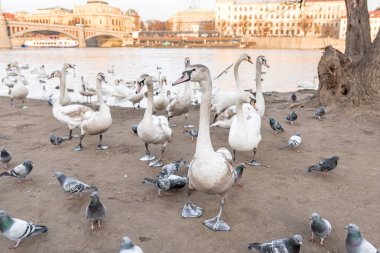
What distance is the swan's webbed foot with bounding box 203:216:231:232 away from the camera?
449 centimetres

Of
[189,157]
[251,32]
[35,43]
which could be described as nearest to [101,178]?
[189,157]

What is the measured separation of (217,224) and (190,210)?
20.4 inches

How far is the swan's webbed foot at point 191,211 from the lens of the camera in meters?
4.80

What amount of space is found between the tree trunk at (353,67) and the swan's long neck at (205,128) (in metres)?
8.24

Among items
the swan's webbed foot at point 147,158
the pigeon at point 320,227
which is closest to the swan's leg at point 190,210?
the pigeon at point 320,227

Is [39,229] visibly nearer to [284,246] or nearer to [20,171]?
[20,171]

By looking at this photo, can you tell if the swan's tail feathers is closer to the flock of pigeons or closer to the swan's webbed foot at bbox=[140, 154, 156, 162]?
the flock of pigeons

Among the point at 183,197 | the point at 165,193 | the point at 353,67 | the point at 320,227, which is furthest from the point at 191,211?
the point at 353,67

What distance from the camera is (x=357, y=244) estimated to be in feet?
12.4

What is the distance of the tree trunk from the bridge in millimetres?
91046

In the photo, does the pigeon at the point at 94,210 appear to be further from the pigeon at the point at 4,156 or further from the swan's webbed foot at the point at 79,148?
the swan's webbed foot at the point at 79,148

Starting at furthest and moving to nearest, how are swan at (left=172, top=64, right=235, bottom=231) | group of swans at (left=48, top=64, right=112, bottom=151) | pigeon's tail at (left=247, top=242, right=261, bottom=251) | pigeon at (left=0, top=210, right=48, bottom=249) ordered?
group of swans at (left=48, top=64, right=112, bottom=151) → swan at (left=172, top=64, right=235, bottom=231) → pigeon at (left=0, top=210, right=48, bottom=249) → pigeon's tail at (left=247, top=242, right=261, bottom=251)

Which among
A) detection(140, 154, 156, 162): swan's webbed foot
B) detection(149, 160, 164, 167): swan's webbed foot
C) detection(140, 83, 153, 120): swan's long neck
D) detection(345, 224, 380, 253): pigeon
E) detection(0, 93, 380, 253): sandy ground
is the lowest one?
detection(0, 93, 380, 253): sandy ground

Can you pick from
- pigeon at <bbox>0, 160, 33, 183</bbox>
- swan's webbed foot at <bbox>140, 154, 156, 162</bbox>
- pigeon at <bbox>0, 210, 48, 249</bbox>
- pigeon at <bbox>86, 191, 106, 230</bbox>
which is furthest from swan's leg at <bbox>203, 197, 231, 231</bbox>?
pigeon at <bbox>0, 160, 33, 183</bbox>
